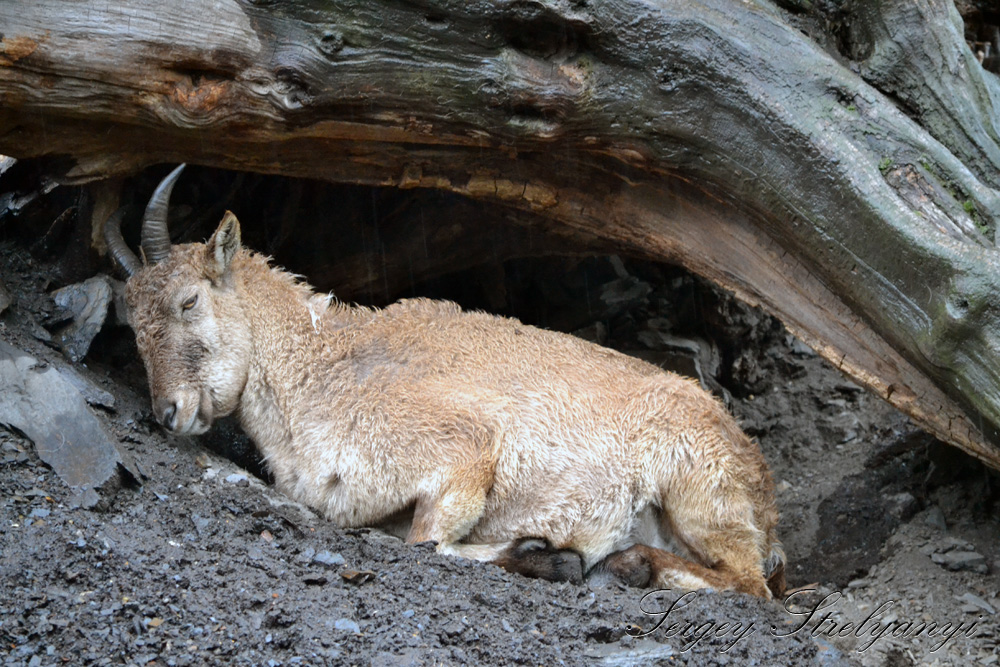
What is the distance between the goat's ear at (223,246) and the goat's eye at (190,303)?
0.19 metres

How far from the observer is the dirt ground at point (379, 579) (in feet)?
14.0

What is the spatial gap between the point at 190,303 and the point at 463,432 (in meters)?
2.10

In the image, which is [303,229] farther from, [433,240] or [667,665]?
[667,665]

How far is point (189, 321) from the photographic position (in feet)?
21.2

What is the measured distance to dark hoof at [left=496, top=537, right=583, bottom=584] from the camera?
6172 millimetres

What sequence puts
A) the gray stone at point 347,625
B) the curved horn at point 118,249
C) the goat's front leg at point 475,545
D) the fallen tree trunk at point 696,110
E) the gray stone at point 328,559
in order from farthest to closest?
1. the curved horn at point 118,249
2. the goat's front leg at point 475,545
3. the fallen tree trunk at point 696,110
4. the gray stone at point 328,559
5. the gray stone at point 347,625

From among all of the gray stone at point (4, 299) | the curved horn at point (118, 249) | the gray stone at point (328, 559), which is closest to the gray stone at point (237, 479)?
the gray stone at point (328, 559)

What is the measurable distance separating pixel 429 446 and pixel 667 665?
225cm

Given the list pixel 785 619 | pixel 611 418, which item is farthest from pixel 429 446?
pixel 785 619

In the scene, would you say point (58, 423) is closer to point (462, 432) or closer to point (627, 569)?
point (462, 432)

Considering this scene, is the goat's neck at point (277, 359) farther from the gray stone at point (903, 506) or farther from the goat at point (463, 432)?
the gray stone at point (903, 506)

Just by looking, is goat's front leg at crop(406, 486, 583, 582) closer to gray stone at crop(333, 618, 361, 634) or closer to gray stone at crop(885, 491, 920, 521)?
gray stone at crop(333, 618, 361, 634)

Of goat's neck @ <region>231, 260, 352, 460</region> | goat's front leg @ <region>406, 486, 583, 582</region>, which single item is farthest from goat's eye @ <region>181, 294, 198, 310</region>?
goat's front leg @ <region>406, 486, 583, 582</region>

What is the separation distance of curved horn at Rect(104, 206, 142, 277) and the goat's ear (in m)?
0.72
